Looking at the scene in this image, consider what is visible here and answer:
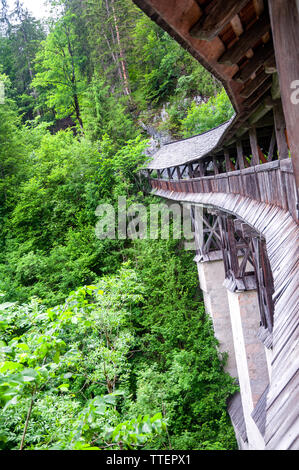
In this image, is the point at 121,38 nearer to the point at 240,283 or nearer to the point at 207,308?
the point at 207,308

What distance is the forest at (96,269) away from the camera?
3.91m

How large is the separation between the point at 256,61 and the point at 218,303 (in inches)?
407

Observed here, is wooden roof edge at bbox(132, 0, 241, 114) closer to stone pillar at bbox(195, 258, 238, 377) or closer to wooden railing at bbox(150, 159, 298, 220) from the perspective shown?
wooden railing at bbox(150, 159, 298, 220)

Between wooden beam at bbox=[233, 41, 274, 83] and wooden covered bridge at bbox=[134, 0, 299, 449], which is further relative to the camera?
wooden beam at bbox=[233, 41, 274, 83]

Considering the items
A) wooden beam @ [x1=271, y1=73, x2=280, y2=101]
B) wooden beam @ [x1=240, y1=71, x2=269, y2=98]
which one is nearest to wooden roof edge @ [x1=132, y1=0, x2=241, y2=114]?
wooden beam @ [x1=240, y1=71, x2=269, y2=98]

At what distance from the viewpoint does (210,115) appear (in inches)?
929

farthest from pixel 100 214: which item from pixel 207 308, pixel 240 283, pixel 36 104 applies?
pixel 36 104

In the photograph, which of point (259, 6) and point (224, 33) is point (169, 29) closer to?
point (224, 33)

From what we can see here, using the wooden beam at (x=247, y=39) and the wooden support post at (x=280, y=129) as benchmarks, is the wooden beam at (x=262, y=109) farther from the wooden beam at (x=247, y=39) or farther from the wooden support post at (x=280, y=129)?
the wooden beam at (x=247, y=39)

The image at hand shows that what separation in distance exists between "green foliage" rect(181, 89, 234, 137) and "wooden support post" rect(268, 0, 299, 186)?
20.6 metres

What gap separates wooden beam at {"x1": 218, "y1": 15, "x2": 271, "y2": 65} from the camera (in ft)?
9.60

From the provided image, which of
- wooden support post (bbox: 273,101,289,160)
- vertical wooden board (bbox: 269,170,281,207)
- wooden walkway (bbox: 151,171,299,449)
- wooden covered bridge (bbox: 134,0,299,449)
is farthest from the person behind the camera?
wooden support post (bbox: 273,101,289,160)

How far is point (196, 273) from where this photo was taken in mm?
14797

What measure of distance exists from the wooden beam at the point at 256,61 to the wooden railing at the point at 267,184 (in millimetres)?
1052
